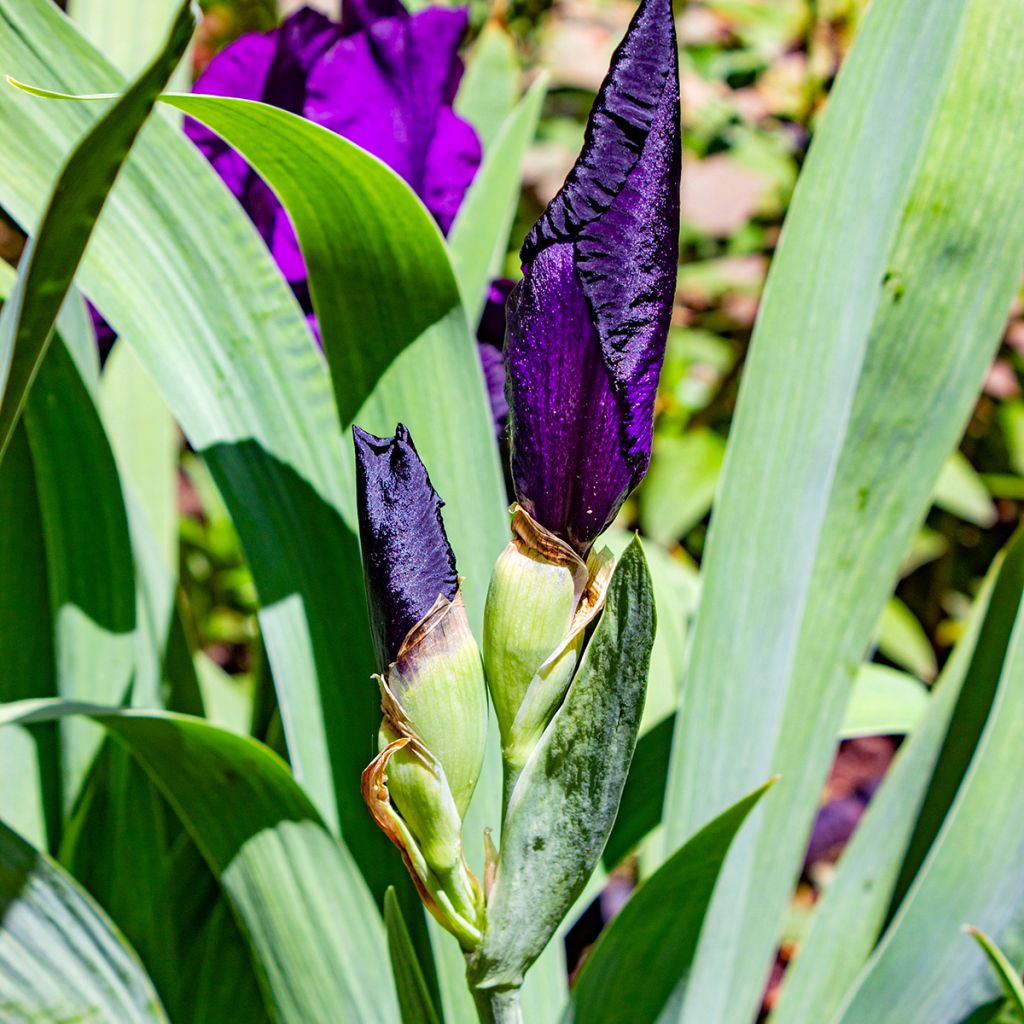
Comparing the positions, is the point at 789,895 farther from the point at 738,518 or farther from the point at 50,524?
the point at 50,524

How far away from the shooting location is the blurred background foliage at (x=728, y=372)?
133 centimetres

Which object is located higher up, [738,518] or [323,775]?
[738,518]

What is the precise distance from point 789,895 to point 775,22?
47.7 inches

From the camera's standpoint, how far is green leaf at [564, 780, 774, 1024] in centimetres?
48

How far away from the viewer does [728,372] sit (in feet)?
4.80

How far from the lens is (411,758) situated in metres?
0.39

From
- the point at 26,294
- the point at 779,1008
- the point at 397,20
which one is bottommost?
the point at 779,1008

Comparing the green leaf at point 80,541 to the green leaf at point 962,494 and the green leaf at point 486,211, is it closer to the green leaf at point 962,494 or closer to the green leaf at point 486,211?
the green leaf at point 486,211

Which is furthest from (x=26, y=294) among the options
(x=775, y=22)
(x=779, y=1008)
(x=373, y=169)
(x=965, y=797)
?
(x=775, y=22)

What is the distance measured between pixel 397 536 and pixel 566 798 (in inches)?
4.5

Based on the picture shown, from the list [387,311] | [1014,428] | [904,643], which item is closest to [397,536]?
[387,311]

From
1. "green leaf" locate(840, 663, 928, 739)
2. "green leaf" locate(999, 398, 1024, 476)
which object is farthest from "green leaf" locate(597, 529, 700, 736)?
"green leaf" locate(999, 398, 1024, 476)

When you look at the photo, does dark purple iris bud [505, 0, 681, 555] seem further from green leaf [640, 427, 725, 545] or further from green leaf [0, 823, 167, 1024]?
green leaf [640, 427, 725, 545]

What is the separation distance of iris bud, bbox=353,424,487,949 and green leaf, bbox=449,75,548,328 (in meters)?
0.28
